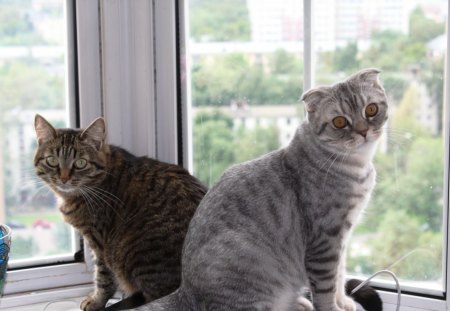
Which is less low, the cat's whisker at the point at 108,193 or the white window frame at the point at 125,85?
the white window frame at the point at 125,85

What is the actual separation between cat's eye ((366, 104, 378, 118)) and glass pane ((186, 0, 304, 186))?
0.43 metres

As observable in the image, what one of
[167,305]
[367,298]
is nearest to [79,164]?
[167,305]

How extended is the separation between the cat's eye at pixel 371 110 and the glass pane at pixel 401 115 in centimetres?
20

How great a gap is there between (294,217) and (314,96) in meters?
0.32

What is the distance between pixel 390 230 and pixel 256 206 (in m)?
0.52

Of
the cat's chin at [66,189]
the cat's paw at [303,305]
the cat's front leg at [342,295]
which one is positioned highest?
the cat's chin at [66,189]

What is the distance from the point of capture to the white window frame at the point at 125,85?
Answer: 2211mm

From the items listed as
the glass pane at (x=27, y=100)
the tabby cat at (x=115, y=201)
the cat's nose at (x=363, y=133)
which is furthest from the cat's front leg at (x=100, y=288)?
the cat's nose at (x=363, y=133)

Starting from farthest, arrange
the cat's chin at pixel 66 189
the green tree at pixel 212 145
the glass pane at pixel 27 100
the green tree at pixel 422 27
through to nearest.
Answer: the green tree at pixel 212 145 < the glass pane at pixel 27 100 < the cat's chin at pixel 66 189 < the green tree at pixel 422 27

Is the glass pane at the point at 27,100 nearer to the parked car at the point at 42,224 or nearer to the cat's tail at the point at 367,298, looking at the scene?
the parked car at the point at 42,224

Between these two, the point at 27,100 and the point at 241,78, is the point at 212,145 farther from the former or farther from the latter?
the point at 27,100

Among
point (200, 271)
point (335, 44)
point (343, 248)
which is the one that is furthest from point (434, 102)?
point (200, 271)

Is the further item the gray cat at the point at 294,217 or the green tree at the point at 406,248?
Result: the green tree at the point at 406,248

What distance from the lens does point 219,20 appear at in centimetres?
223
